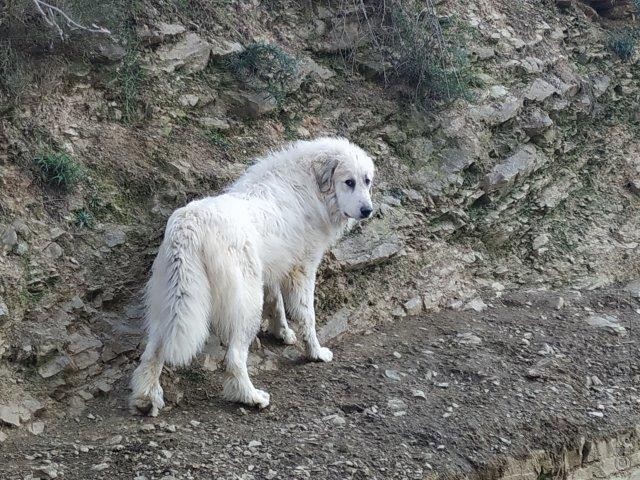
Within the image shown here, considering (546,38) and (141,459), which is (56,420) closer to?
(141,459)

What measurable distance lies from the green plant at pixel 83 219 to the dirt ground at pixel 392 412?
141 cm

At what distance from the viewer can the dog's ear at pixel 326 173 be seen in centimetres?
644

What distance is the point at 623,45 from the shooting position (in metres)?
10.2

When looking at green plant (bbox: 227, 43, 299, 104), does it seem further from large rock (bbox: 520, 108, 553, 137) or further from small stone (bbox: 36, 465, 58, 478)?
small stone (bbox: 36, 465, 58, 478)

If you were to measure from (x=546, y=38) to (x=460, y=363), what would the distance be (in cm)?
511

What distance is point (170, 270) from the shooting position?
5.26 meters

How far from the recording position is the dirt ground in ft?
16.6

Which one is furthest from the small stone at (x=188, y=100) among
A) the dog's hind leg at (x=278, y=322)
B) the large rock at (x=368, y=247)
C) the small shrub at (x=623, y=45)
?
the small shrub at (x=623, y=45)

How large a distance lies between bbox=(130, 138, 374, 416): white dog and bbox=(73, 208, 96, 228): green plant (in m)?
1.08

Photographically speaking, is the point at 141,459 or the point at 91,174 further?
the point at 91,174

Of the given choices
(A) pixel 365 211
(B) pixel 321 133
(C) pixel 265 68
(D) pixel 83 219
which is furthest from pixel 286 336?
(C) pixel 265 68

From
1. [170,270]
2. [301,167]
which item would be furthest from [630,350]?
[170,270]

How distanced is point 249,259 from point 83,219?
5.09 feet

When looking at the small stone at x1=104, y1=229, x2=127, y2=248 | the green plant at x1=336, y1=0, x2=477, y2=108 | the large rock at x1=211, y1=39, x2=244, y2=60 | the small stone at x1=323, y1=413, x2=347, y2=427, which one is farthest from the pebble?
the large rock at x1=211, y1=39, x2=244, y2=60
